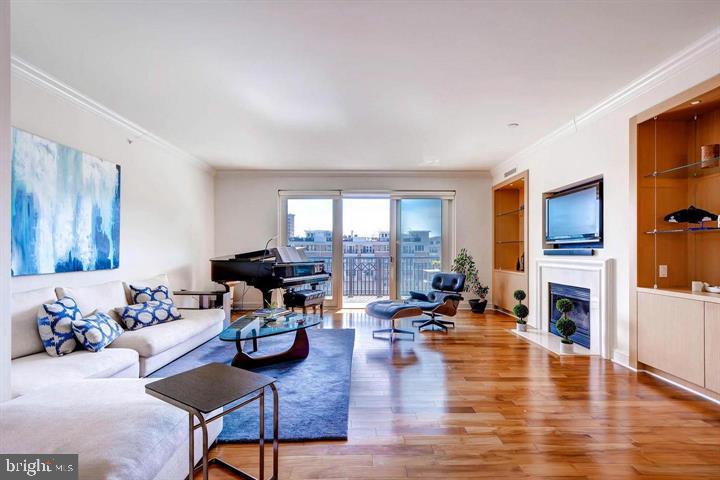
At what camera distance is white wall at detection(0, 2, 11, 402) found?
1.66 m

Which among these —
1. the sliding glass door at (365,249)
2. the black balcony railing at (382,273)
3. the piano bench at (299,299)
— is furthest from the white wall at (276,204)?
the piano bench at (299,299)

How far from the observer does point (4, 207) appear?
1682 millimetres

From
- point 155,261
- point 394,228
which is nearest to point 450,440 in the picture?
point 155,261

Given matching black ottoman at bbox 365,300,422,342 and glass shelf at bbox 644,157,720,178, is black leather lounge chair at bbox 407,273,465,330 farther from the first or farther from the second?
glass shelf at bbox 644,157,720,178

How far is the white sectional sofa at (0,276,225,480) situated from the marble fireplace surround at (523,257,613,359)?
149 inches

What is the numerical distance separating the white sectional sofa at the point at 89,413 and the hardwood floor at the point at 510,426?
481mm

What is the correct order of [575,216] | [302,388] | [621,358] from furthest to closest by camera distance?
[575,216]
[621,358]
[302,388]

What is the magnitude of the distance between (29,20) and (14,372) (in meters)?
2.26

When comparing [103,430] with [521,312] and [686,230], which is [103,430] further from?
[521,312]

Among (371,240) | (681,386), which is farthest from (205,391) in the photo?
(371,240)

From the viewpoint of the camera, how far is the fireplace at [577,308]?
4078mm

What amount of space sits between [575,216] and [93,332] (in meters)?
5.05

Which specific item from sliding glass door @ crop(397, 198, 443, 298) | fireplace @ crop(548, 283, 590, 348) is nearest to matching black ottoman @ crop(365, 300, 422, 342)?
fireplace @ crop(548, 283, 590, 348)

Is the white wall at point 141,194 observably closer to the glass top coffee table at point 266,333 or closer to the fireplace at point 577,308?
the glass top coffee table at point 266,333
